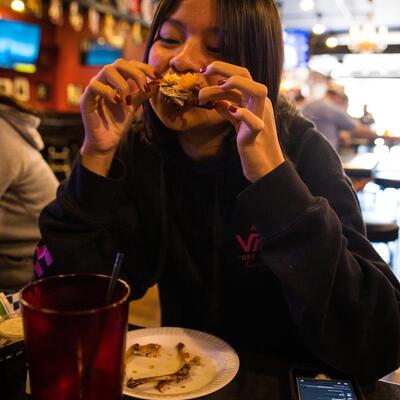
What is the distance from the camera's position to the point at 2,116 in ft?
6.53

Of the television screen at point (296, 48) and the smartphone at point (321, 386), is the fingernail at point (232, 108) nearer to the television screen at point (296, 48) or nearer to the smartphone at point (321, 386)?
the smartphone at point (321, 386)

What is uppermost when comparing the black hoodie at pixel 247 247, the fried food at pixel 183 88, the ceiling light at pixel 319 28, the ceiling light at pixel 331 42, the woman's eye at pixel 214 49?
the ceiling light at pixel 319 28

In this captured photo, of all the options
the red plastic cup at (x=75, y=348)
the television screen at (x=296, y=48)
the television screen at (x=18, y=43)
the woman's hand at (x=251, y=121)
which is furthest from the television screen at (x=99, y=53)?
the red plastic cup at (x=75, y=348)

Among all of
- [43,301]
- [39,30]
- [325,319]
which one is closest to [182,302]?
[325,319]

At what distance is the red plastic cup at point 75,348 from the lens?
49cm

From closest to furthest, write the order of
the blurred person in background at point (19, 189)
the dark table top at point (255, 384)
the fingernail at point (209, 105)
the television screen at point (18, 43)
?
1. the dark table top at point (255, 384)
2. the fingernail at point (209, 105)
3. the blurred person in background at point (19, 189)
4. the television screen at point (18, 43)

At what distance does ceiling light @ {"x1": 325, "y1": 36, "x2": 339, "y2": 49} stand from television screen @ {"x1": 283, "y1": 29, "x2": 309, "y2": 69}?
3.05 metres

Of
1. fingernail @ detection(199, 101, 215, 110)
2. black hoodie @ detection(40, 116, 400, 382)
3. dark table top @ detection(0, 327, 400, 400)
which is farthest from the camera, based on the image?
fingernail @ detection(199, 101, 215, 110)

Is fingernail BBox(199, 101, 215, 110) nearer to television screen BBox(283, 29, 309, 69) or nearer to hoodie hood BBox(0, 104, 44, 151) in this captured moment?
hoodie hood BBox(0, 104, 44, 151)

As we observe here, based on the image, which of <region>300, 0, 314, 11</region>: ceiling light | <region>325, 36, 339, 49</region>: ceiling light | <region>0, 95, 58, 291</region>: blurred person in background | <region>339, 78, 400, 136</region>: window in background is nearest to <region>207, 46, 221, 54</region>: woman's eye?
<region>0, 95, 58, 291</region>: blurred person in background

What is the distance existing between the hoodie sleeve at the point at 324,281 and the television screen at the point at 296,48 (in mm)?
8276

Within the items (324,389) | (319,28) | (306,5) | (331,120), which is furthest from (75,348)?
(319,28)

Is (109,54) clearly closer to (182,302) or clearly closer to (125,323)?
(182,302)

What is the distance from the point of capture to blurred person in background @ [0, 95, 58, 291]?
1.90 metres
